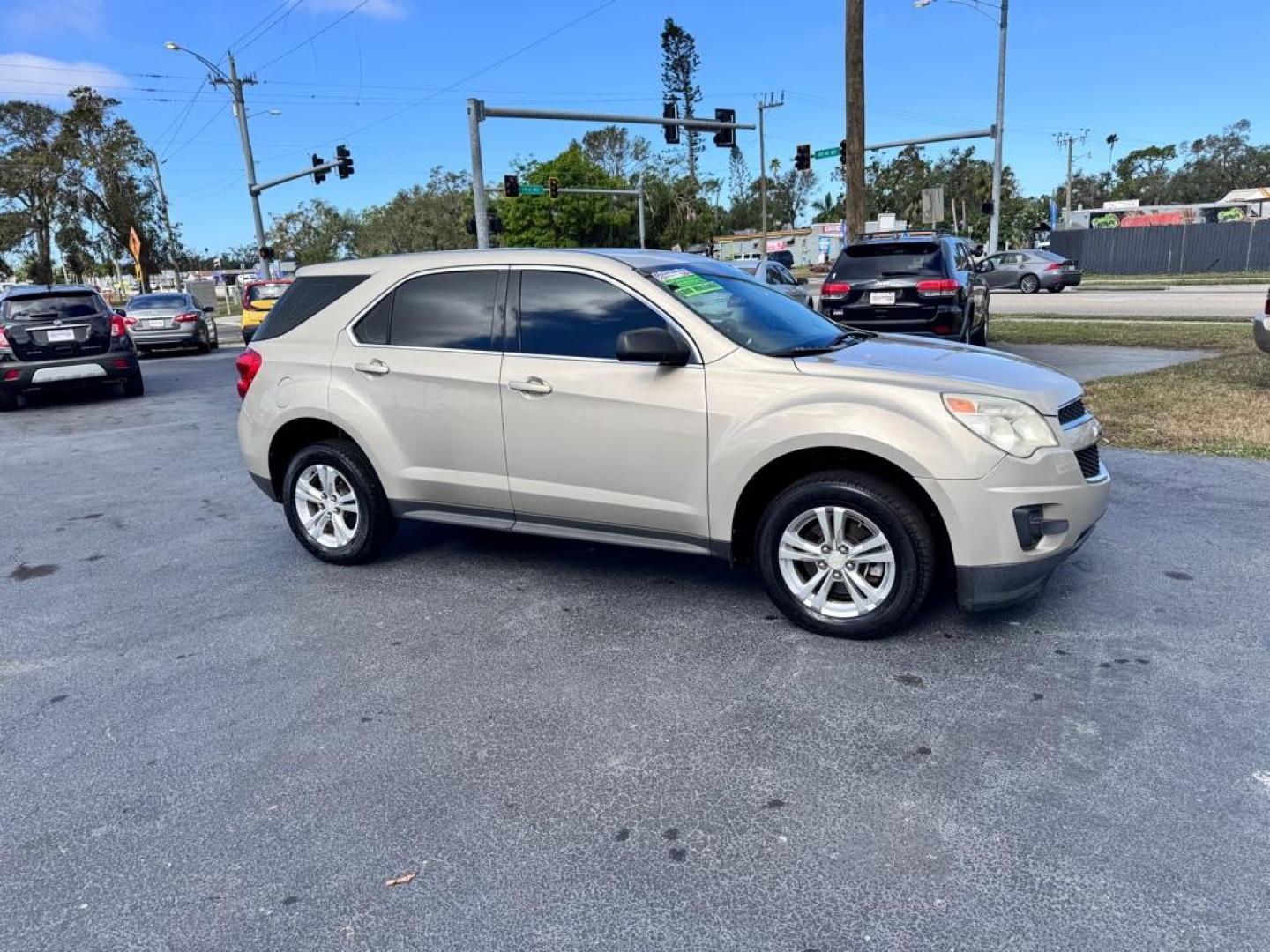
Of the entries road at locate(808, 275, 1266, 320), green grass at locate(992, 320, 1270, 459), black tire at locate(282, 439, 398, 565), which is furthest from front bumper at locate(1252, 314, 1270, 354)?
black tire at locate(282, 439, 398, 565)

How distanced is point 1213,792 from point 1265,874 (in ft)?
1.30

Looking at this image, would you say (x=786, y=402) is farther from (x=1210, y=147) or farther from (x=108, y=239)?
(x=1210, y=147)

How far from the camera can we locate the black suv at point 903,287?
10500 mm

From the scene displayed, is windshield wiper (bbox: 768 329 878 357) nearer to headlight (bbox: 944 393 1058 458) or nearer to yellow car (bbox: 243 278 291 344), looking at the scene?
headlight (bbox: 944 393 1058 458)

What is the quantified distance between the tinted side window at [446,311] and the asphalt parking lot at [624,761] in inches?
53.3

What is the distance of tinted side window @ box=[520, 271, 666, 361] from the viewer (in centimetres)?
434

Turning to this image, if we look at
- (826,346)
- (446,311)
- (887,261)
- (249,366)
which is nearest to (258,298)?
(887,261)

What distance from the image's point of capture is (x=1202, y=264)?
38656 mm

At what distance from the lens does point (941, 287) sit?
1040cm

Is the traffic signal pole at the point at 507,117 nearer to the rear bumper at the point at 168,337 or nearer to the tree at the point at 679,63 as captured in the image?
the rear bumper at the point at 168,337

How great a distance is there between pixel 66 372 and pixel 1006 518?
12468 millimetres

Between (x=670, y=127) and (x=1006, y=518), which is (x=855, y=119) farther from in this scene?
(x=1006, y=518)

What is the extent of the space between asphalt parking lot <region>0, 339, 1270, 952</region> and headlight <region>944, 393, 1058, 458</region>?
0.91 metres

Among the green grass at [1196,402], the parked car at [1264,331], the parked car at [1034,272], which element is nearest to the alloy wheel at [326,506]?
the green grass at [1196,402]
